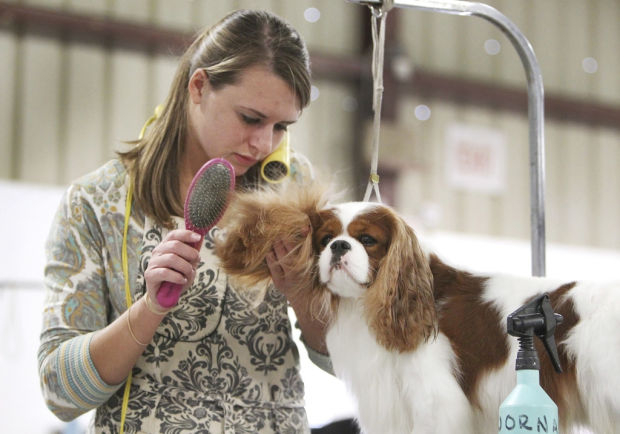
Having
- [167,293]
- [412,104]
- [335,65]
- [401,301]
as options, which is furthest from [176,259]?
[412,104]

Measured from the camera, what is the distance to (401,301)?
1.11 meters

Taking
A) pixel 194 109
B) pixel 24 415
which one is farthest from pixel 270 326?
pixel 24 415

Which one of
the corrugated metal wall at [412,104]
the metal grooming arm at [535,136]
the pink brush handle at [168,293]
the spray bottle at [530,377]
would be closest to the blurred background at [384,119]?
the corrugated metal wall at [412,104]

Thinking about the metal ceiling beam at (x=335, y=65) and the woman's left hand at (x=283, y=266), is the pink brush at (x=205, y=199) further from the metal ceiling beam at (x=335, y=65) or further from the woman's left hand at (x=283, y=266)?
the metal ceiling beam at (x=335, y=65)

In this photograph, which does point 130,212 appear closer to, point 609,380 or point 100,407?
point 100,407

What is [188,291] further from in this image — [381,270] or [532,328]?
[532,328]

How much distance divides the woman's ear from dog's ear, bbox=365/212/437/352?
53cm

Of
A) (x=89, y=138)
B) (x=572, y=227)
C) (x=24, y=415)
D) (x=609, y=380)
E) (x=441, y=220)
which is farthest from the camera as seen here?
(x=572, y=227)

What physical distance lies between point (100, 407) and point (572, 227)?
247 inches

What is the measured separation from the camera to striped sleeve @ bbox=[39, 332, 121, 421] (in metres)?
1.33

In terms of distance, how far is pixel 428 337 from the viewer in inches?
43.6

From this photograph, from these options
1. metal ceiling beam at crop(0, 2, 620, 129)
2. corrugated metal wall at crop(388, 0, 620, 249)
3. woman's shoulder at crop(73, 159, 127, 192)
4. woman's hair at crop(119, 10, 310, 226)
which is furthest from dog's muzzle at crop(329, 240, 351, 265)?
corrugated metal wall at crop(388, 0, 620, 249)

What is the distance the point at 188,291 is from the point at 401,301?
0.49 meters

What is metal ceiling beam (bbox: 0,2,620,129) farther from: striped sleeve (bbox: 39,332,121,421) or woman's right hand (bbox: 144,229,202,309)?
woman's right hand (bbox: 144,229,202,309)
